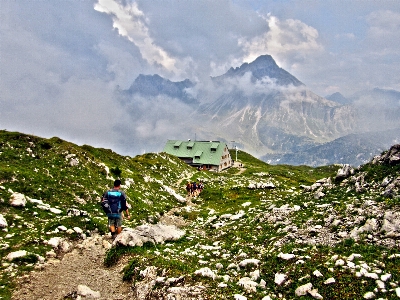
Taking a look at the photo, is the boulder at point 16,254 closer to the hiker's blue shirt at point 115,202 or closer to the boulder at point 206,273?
the hiker's blue shirt at point 115,202

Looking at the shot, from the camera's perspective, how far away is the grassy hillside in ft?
33.2

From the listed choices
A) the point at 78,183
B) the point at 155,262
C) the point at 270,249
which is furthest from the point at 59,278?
the point at 78,183

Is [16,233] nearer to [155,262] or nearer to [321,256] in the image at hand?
[155,262]

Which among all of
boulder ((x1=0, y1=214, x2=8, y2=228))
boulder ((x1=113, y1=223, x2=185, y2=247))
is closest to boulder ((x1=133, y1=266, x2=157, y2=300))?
boulder ((x1=113, y1=223, x2=185, y2=247))

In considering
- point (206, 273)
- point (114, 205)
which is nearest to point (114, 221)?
point (114, 205)

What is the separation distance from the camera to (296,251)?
40.5 ft

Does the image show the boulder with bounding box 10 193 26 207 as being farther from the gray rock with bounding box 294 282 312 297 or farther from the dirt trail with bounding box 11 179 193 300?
the gray rock with bounding box 294 282 312 297

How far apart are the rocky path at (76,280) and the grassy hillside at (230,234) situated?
570 mm

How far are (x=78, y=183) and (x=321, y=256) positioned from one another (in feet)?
71.0

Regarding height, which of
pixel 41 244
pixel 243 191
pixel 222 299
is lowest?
pixel 222 299

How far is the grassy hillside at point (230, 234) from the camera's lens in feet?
33.2

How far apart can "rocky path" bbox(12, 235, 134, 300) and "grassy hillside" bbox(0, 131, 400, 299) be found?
0.57 m

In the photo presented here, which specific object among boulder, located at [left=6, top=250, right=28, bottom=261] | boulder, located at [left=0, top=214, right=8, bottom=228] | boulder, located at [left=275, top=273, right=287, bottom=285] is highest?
boulder, located at [left=0, top=214, right=8, bottom=228]

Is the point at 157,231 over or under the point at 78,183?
under
